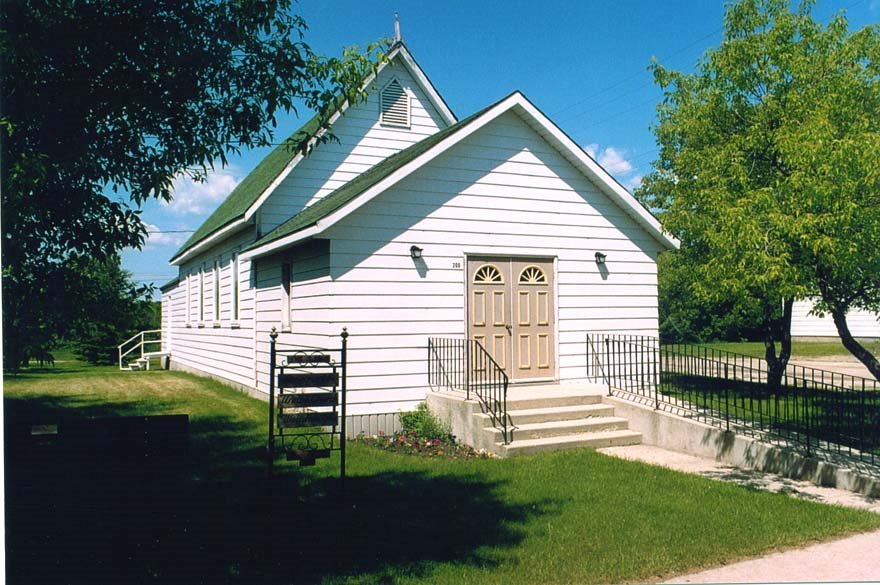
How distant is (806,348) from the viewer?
29.5 metres

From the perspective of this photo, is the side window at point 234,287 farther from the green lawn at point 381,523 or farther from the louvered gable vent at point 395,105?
the green lawn at point 381,523

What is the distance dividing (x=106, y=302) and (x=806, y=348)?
99.7ft

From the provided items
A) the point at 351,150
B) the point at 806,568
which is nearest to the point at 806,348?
the point at 351,150

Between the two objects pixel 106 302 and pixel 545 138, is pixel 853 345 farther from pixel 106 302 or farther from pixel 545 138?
pixel 106 302

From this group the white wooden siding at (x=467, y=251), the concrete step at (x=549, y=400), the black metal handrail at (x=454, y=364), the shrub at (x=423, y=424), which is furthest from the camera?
the black metal handrail at (x=454, y=364)

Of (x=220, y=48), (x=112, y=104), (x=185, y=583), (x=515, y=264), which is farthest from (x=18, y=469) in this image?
(x=515, y=264)

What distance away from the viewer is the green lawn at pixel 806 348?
1033 inches

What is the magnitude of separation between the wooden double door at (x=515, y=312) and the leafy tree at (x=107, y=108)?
602 cm

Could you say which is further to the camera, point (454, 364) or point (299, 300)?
point (299, 300)

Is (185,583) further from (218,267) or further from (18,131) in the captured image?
(218,267)

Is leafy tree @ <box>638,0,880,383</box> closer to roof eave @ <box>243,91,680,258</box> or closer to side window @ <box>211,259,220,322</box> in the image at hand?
roof eave @ <box>243,91,680,258</box>

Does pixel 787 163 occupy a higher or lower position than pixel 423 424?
higher

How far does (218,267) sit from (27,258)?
45.4ft

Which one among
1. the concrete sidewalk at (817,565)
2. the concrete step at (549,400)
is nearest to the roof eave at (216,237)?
the concrete step at (549,400)
